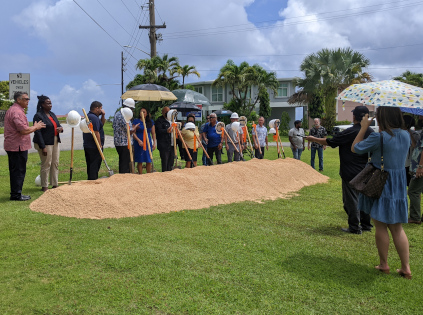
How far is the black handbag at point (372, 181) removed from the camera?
4.24m

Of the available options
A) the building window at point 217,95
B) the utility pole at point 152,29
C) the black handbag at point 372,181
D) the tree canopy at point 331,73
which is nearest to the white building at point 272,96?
the building window at point 217,95

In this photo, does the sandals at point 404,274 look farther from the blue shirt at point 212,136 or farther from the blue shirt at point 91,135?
the blue shirt at point 212,136

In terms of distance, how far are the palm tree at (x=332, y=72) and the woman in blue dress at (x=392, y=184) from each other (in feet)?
103

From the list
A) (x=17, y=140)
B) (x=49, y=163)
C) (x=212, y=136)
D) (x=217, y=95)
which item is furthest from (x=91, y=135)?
(x=217, y=95)

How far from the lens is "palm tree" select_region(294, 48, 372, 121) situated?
34.1 m

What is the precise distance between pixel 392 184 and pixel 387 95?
1.01 m

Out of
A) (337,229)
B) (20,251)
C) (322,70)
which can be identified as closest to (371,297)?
(337,229)

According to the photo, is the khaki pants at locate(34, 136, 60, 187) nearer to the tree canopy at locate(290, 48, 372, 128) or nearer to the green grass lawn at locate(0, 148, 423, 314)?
the green grass lawn at locate(0, 148, 423, 314)

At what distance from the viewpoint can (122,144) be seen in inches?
355

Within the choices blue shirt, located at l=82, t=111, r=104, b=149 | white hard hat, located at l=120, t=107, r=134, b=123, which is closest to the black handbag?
white hard hat, located at l=120, t=107, r=134, b=123

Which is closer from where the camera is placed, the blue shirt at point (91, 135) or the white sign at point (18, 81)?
the blue shirt at point (91, 135)

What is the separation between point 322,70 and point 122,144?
95.2 feet

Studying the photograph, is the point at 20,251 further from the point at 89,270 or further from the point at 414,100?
the point at 414,100

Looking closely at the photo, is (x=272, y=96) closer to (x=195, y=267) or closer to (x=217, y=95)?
(x=217, y=95)
